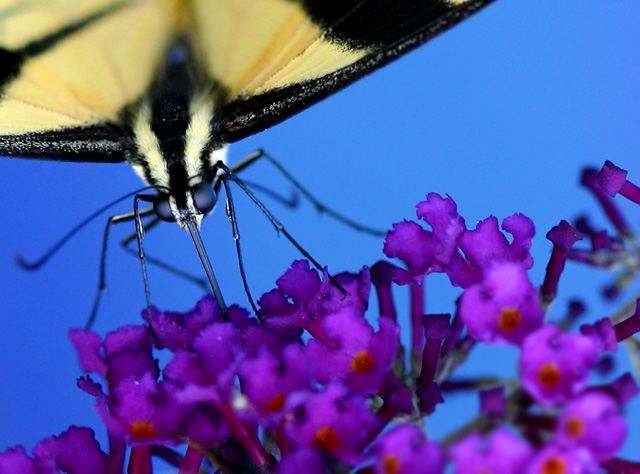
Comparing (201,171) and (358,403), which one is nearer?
(358,403)

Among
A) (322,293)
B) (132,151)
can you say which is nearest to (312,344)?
(322,293)

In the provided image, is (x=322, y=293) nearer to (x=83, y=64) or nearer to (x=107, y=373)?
(x=107, y=373)

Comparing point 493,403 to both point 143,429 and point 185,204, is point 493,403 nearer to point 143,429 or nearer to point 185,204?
point 143,429

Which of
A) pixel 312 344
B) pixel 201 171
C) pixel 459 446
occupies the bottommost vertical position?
pixel 459 446

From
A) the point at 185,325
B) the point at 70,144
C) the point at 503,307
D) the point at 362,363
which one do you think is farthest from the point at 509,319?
the point at 70,144

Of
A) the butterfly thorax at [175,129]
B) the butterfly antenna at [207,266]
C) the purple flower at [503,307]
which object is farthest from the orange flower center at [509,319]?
the butterfly thorax at [175,129]

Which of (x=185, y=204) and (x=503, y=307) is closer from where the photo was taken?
(x=503, y=307)
